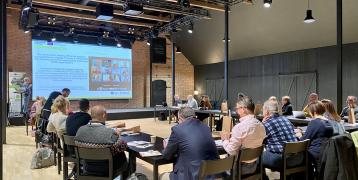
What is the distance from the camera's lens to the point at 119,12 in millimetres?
10070

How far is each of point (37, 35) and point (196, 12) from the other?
595 centimetres

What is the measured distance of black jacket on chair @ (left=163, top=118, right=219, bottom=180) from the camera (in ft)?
8.23

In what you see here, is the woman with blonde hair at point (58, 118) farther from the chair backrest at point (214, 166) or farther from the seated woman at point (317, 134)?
the seated woman at point (317, 134)

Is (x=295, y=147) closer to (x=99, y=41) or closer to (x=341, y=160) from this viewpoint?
(x=341, y=160)

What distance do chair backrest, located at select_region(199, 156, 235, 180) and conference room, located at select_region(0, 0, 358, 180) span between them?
1 cm

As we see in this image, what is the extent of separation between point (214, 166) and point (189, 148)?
30 centimetres

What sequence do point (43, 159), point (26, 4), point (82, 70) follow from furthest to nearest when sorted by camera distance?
point (82, 70)
point (26, 4)
point (43, 159)

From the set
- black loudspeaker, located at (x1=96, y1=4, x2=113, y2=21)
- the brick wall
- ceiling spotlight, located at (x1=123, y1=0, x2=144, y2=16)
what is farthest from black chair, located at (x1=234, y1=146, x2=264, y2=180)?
the brick wall

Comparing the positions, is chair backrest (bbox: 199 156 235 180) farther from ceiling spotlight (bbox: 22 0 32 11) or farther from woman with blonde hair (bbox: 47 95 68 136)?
ceiling spotlight (bbox: 22 0 32 11)

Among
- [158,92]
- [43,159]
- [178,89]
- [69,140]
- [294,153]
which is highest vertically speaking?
[178,89]

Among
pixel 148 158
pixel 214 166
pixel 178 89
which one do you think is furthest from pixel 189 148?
pixel 178 89

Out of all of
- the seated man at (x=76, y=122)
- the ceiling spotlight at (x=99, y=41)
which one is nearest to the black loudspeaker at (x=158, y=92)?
the ceiling spotlight at (x=99, y=41)

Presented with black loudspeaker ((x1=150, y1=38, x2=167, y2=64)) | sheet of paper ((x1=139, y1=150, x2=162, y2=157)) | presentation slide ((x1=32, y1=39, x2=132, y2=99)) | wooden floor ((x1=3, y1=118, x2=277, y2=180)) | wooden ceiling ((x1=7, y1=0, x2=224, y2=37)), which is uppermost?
wooden ceiling ((x1=7, y1=0, x2=224, y2=37))

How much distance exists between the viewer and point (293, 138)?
126 inches
